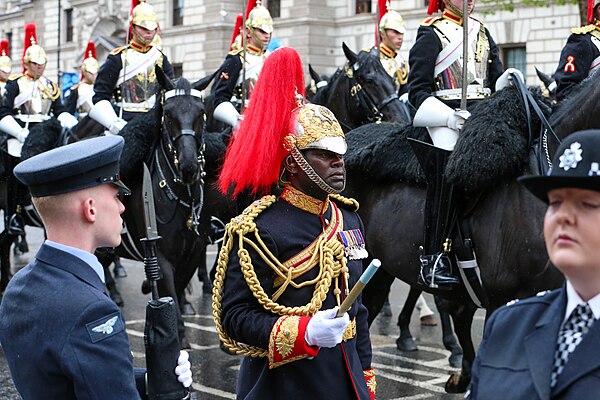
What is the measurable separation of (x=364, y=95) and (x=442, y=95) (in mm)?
3005

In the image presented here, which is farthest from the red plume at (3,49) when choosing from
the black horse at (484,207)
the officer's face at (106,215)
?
the officer's face at (106,215)

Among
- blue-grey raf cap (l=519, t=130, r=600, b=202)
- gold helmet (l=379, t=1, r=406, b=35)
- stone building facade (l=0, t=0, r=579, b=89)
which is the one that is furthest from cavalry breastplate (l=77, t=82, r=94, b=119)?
blue-grey raf cap (l=519, t=130, r=600, b=202)

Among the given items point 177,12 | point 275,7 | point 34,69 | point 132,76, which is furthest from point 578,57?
point 177,12

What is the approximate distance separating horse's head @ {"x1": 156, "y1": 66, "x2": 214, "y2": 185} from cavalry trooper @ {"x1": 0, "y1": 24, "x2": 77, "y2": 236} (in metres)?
4.47

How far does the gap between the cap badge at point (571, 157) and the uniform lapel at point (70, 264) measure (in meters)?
1.38

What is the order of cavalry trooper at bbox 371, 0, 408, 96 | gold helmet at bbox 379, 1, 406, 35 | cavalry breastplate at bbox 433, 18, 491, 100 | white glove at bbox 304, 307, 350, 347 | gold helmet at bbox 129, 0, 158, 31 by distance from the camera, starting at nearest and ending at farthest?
white glove at bbox 304, 307, 350, 347 → cavalry breastplate at bbox 433, 18, 491, 100 → gold helmet at bbox 129, 0, 158, 31 → cavalry trooper at bbox 371, 0, 408, 96 → gold helmet at bbox 379, 1, 406, 35

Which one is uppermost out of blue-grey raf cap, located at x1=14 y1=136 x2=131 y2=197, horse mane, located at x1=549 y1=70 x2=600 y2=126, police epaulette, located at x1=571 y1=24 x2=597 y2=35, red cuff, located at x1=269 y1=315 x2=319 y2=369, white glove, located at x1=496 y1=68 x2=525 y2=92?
police epaulette, located at x1=571 y1=24 x2=597 y2=35

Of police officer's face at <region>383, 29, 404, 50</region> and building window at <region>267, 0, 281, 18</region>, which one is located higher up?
building window at <region>267, 0, 281, 18</region>

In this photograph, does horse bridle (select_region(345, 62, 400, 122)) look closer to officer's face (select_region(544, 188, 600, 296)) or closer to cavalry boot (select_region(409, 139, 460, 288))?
cavalry boot (select_region(409, 139, 460, 288))

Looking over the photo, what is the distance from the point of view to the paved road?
23.3 ft

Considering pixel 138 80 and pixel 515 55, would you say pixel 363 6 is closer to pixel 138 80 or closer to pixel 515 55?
pixel 515 55

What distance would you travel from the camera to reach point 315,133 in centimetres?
385

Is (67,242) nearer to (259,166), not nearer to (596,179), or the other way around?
(259,166)

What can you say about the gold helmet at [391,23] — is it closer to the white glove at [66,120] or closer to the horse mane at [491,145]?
the white glove at [66,120]
